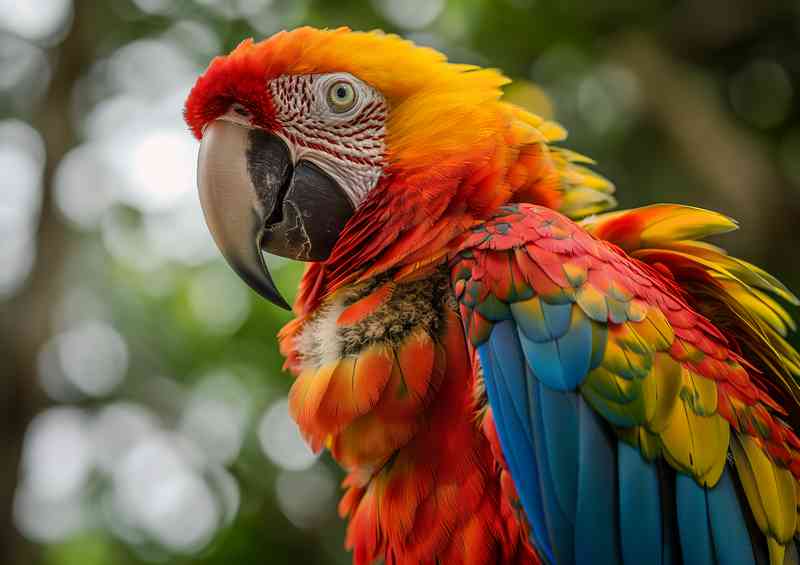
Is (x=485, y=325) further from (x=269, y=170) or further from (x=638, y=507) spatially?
(x=269, y=170)

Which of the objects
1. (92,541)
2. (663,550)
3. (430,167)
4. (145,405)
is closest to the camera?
(663,550)

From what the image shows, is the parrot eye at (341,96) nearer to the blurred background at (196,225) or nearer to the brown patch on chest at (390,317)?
the brown patch on chest at (390,317)

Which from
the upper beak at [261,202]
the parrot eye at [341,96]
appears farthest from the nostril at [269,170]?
the parrot eye at [341,96]

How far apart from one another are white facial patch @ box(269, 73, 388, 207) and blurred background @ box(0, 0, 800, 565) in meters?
1.20

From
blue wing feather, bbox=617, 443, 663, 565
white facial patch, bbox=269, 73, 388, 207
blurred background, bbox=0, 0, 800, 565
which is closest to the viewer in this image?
blue wing feather, bbox=617, 443, 663, 565

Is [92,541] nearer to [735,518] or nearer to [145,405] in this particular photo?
[145,405]

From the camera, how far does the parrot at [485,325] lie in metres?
1.13

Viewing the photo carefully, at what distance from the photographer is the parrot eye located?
4.58ft

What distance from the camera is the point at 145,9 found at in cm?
375

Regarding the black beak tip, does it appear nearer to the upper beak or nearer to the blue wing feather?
the upper beak

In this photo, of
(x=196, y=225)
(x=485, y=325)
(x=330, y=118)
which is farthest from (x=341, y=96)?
(x=196, y=225)

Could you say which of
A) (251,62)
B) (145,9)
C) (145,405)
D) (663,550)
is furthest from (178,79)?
(663,550)

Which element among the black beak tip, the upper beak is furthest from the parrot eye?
the black beak tip

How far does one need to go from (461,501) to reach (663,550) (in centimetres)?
29
